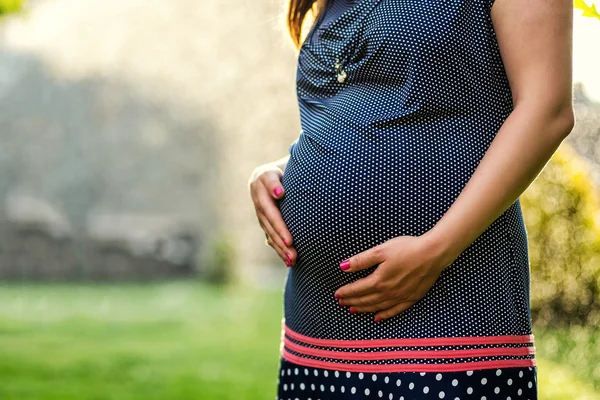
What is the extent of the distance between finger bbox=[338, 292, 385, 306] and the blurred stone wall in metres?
11.1

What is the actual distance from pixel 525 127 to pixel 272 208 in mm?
486

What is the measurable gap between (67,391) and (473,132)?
383 centimetres

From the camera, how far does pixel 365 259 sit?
1199 millimetres

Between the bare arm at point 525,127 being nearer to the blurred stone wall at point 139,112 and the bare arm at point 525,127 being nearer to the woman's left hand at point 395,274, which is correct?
the woman's left hand at point 395,274

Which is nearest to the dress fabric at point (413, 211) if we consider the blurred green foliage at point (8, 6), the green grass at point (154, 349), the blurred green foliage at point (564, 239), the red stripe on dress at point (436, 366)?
the red stripe on dress at point (436, 366)

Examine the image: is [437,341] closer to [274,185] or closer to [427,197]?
[427,197]

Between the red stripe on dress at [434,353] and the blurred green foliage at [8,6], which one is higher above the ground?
the blurred green foliage at [8,6]

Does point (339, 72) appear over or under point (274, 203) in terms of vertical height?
over

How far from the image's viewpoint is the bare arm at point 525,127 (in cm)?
113

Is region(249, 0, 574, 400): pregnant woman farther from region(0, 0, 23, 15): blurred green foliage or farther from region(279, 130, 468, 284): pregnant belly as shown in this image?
region(0, 0, 23, 15): blurred green foliage

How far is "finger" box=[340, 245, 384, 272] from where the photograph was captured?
119 centimetres

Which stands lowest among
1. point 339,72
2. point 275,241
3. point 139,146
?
point 275,241

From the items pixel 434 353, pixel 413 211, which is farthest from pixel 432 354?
pixel 413 211

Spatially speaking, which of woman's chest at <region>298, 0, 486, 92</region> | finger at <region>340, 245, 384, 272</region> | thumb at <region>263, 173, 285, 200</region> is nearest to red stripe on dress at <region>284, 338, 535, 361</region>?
finger at <region>340, 245, 384, 272</region>
